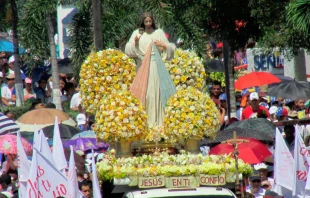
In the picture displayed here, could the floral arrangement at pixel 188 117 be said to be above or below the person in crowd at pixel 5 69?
below

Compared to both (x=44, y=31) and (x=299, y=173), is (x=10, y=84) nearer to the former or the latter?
(x=44, y=31)

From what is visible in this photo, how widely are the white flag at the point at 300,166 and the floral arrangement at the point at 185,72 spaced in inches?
62.6

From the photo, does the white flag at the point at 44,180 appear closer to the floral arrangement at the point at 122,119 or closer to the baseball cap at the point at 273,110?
the floral arrangement at the point at 122,119

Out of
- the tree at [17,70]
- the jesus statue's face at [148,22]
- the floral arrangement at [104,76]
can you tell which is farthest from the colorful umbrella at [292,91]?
the jesus statue's face at [148,22]

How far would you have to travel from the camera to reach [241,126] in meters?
21.3

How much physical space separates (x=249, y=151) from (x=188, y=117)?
129 inches

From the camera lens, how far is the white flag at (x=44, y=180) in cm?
1644

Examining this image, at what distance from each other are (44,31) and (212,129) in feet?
40.0

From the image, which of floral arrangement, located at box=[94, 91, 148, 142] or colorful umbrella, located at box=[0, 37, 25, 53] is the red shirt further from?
colorful umbrella, located at box=[0, 37, 25, 53]

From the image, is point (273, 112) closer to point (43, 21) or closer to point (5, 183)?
point (43, 21)

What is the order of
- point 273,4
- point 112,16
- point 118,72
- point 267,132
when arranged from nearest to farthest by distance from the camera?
1. point 118,72
2. point 267,132
3. point 273,4
4. point 112,16

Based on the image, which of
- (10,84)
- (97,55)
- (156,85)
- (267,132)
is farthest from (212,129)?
(10,84)

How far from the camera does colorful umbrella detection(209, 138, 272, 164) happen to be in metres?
19.6

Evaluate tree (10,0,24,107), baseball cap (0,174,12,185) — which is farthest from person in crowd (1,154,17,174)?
tree (10,0,24,107)
